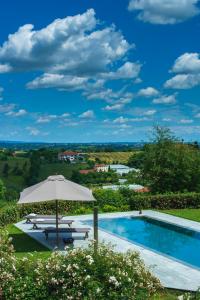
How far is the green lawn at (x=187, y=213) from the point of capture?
21.8 metres

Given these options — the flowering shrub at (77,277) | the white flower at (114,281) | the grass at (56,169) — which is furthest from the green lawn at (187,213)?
the grass at (56,169)

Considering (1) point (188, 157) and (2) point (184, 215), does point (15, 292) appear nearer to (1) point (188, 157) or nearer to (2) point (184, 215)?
(2) point (184, 215)

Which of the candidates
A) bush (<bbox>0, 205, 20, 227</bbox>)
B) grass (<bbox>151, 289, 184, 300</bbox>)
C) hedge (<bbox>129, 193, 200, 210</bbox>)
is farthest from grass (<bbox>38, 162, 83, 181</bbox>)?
grass (<bbox>151, 289, 184, 300</bbox>)

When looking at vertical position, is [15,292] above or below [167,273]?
above

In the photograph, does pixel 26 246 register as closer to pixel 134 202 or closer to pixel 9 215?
pixel 9 215

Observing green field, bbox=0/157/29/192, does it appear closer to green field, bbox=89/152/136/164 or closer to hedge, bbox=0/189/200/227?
green field, bbox=89/152/136/164

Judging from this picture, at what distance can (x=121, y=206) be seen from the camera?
974 inches

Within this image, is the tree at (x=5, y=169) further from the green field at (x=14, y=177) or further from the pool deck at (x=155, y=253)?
the pool deck at (x=155, y=253)

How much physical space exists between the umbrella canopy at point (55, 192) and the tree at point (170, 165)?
1253 centimetres

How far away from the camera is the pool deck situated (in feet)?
38.7

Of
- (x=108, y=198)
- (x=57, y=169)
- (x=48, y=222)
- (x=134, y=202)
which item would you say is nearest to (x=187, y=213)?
(x=134, y=202)

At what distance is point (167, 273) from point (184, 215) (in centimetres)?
999

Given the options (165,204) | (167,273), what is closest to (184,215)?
(165,204)

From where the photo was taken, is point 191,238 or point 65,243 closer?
point 65,243
